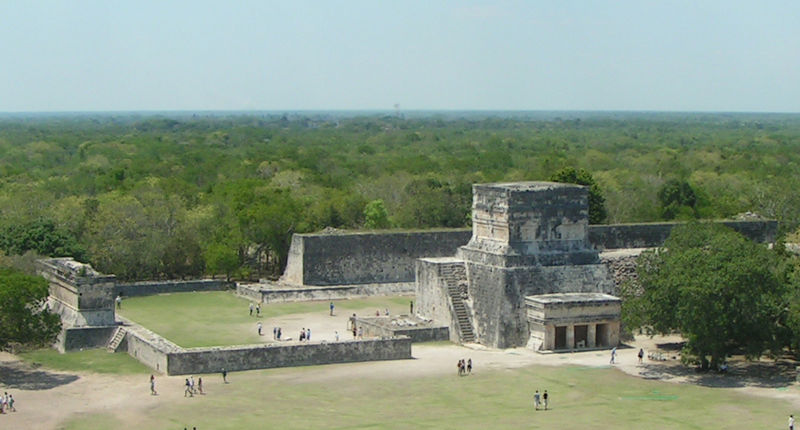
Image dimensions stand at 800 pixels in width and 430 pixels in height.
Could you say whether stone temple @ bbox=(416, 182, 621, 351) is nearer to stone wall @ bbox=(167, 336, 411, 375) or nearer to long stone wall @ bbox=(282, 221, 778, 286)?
stone wall @ bbox=(167, 336, 411, 375)

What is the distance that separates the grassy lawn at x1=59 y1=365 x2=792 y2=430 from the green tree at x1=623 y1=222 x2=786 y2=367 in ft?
4.59

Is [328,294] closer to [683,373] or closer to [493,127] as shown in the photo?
[683,373]

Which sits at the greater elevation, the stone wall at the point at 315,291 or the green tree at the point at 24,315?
the green tree at the point at 24,315

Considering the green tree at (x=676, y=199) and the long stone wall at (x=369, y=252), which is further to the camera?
the green tree at (x=676, y=199)

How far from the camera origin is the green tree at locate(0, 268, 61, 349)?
92.2ft

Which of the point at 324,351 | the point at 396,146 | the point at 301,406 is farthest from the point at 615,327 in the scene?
the point at 396,146

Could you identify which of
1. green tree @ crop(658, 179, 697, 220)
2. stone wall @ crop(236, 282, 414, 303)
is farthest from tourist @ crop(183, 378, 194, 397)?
green tree @ crop(658, 179, 697, 220)

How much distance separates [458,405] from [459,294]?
299 inches

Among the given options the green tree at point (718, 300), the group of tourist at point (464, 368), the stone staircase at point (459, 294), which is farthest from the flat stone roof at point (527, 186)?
the group of tourist at point (464, 368)

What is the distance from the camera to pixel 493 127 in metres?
194

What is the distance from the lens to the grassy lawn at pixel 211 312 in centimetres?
3247

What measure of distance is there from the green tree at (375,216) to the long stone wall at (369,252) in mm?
6494

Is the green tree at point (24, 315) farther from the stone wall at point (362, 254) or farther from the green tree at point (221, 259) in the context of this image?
the stone wall at point (362, 254)

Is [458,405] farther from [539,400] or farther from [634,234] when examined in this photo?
[634,234]
